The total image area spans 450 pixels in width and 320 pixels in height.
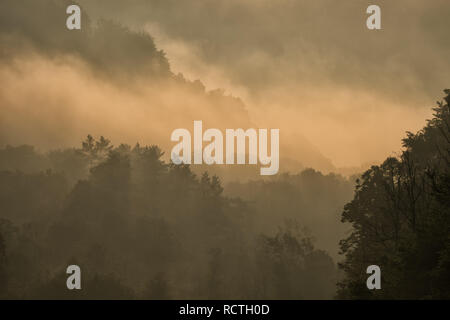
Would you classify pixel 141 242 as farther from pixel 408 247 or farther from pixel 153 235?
pixel 408 247

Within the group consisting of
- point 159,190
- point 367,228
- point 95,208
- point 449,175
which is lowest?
point 367,228

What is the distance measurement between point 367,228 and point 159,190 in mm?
70899

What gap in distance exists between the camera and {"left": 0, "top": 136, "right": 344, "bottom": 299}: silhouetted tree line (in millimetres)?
63469

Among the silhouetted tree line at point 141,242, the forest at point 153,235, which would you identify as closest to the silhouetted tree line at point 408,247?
the forest at point 153,235

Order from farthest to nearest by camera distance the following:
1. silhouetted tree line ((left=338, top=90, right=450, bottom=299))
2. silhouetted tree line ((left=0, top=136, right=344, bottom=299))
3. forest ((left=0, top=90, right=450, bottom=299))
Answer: silhouetted tree line ((left=0, top=136, right=344, bottom=299))
forest ((left=0, top=90, right=450, bottom=299))
silhouetted tree line ((left=338, top=90, right=450, bottom=299))

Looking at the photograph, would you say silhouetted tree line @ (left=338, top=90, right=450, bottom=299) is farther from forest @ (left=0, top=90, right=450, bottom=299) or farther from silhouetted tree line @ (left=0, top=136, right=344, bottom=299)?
silhouetted tree line @ (left=0, top=136, right=344, bottom=299)

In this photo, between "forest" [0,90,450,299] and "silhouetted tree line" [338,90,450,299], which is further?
"forest" [0,90,450,299]

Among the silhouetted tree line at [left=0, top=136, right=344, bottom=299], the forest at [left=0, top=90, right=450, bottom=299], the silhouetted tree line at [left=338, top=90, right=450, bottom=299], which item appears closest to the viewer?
the silhouetted tree line at [left=338, top=90, right=450, bottom=299]

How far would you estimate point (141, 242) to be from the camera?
78062 millimetres

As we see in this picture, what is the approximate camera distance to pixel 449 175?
20.0 metres

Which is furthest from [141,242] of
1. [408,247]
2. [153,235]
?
[408,247]

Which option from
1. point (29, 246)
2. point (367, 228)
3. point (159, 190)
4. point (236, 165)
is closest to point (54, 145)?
point (236, 165)

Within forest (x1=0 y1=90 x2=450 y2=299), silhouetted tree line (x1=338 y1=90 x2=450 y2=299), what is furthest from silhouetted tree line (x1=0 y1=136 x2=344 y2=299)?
silhouetted tree line (x1=338 y1=90 x2=450 y2=299)
